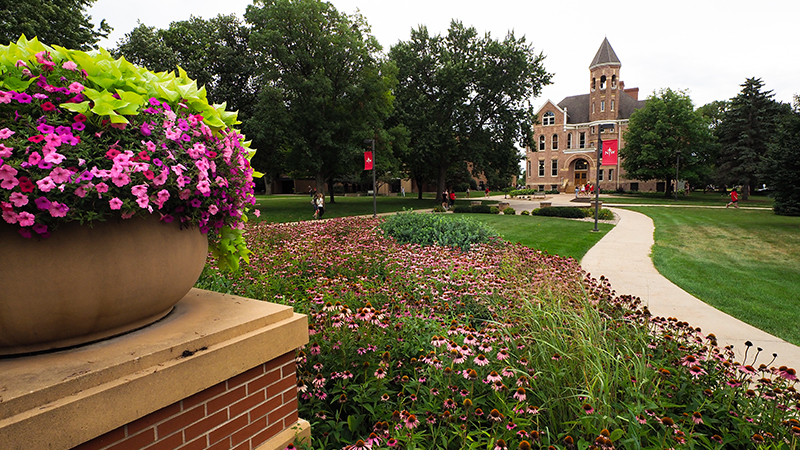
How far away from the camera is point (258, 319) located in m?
2.14

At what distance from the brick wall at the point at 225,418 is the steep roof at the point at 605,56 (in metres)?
63.3

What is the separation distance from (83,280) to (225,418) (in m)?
0.93

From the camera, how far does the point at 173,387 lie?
5.56 feet

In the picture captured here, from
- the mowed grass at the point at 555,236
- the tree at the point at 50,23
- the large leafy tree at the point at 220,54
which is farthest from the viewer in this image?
the large leafy tree at the point at 220,54

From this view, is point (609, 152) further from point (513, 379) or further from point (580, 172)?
point (580, 172)

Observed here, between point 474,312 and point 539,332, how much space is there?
4.43ft

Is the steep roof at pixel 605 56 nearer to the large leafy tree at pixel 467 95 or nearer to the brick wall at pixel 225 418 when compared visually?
the large leafy tree at pixel 467 95

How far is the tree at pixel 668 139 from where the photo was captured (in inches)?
1608

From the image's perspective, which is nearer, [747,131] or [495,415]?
[495,415]

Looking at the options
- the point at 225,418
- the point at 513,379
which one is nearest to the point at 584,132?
the point at 513,379

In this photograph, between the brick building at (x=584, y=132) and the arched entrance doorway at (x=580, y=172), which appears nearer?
the brick building at (x=584, y=132)

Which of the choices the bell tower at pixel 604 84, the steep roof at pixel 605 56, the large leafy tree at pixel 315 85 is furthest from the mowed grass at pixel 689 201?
the large leafy tree at pixel 315 85

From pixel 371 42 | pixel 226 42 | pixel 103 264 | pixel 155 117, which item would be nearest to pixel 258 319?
pixel 103 264

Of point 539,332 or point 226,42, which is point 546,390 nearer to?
point 539,332
